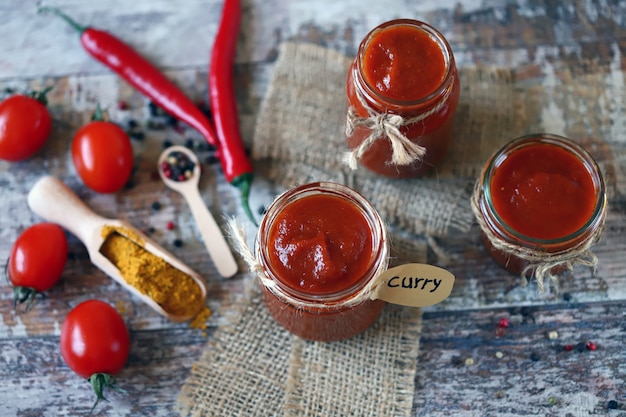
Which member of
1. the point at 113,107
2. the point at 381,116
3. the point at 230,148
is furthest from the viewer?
the point at 113,107

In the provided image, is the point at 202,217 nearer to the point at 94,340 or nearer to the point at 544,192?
the point at 94,340

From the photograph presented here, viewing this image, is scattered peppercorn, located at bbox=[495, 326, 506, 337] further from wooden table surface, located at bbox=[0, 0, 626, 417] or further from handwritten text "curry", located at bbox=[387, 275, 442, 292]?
handwritten text "curry", located at bbox=[387, 275, 442, 292]

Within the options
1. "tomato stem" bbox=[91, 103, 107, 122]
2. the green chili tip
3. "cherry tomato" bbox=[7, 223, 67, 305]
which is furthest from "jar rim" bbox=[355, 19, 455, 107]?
"cherry tomato" bbox=[7, 223, 67, 305]

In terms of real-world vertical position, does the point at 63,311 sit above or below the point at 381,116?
below

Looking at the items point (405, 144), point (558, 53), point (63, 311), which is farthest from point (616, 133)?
point (63, 311)

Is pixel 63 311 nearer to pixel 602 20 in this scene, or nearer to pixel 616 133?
pixel 616 133

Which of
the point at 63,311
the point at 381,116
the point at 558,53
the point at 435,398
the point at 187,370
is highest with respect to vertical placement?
the point at 381,116
